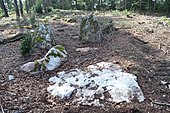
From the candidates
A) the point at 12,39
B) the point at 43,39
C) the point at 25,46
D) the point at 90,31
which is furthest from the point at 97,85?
the point at 12,39

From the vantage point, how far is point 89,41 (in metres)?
8.97

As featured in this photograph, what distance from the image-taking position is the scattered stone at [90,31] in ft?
29.3

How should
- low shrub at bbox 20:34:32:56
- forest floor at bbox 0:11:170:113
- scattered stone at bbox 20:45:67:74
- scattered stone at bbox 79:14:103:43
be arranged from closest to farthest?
forest floor at bbox 0:11:170:113, scattered stone at bbox 20:45:67:74, low shrub at bbox 20:34:32:56, scattered stone at bbox 79:14:103:43

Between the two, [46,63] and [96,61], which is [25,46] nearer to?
[46,63]

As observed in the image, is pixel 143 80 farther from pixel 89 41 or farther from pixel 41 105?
pixel 89 41

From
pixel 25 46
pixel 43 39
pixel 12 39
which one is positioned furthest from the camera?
pixel 12 39

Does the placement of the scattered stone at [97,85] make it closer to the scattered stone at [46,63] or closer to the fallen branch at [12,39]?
the scattered stone at [46,63]

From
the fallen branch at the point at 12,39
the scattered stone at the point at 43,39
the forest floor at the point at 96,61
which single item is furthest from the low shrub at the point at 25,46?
the fallen branch at the point at 12,39

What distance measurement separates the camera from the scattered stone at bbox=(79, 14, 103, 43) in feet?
29.3

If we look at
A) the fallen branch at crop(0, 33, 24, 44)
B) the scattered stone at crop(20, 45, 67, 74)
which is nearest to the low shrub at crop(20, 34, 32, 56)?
the scattered stone at crop(20, 45, 67, 74)

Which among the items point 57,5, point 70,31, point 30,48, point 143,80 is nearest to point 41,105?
point 143,80

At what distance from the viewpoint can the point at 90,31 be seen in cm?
903

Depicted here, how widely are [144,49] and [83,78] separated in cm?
337

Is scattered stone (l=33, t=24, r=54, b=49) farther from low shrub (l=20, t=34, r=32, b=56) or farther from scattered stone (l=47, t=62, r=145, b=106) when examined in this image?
scattered stone (l=47, t=62, r=145, b=106)
